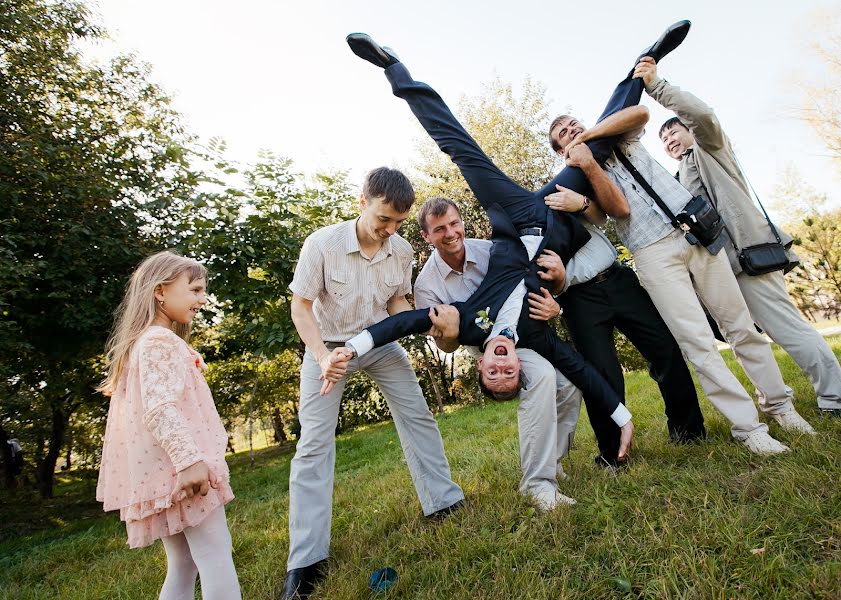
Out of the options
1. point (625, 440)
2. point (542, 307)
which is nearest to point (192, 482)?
point (542, 307)

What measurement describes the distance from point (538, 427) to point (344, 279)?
158 cm

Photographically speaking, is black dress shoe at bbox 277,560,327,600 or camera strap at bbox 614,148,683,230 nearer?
black dress shoe at bbox 277,560,327,600

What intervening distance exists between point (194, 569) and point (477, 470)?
2457mm

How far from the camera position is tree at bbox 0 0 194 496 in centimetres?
668

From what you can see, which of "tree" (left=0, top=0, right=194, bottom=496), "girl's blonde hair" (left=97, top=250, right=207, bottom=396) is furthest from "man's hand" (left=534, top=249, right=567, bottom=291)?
"tree" (left=0, top=0, right=194, bottom=496)

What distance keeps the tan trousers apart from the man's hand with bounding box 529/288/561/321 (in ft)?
2.35

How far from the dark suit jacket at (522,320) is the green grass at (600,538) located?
24.7 inches

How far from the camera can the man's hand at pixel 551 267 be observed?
328 cm

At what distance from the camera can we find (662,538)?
2291 millimetres

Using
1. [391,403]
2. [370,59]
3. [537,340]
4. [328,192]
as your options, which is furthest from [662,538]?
[328,192]

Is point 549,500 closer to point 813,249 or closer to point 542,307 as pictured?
point 542,307

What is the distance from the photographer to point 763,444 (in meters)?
2.98

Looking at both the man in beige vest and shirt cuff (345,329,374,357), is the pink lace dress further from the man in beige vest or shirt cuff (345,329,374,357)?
the man in beige vest

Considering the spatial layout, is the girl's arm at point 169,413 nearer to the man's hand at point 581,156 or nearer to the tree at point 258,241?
the man's hand at point 581,156
